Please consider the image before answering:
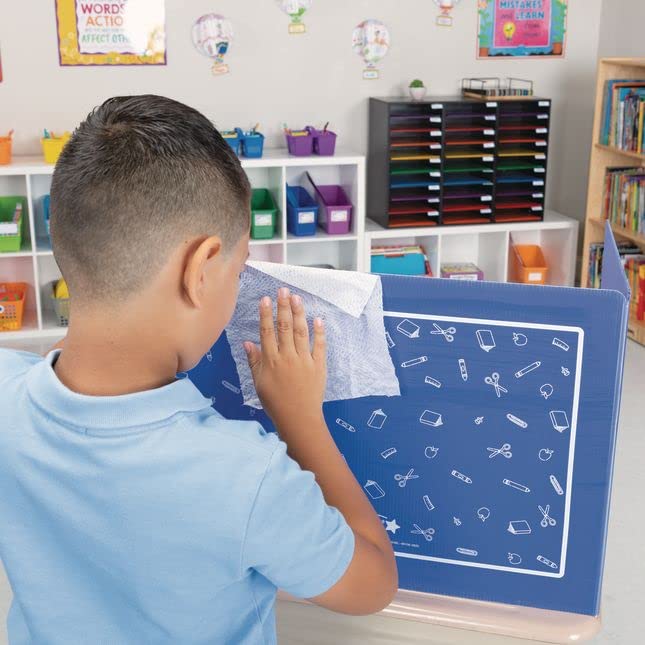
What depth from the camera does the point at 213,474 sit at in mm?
750

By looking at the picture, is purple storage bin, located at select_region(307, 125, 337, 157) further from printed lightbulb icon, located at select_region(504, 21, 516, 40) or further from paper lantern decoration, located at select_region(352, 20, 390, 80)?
printed lightbulb icon, located at select_region(504, 21, 516, 40)

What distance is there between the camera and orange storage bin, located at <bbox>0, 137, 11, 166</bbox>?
372 centimetres

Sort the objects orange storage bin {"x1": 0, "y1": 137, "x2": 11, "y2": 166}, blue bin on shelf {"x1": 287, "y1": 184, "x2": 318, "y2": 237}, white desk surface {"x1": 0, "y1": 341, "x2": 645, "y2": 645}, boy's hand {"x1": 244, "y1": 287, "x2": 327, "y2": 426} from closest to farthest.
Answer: boy's hand {"x1": 244, "y1": 287, "x2": 327, "y2": 426} < white desk surface {"x1": 0, "y1": 341, "x2": 645, "y2": 645} < orange storage bin {"x1": 0, "y1": 137, "x2": 11, "y2": 166} < blue bin on shelf {"x1": 287, "y1": 184, "x2": 318, "y2": 237}

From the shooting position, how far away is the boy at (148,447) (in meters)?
0.75

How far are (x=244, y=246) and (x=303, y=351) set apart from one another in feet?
0.54

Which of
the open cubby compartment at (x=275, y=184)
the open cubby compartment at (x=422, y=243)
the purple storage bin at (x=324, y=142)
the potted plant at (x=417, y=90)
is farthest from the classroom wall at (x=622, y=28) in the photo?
the open cubby compartment at (x=275, y=184)

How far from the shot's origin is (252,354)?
99cm

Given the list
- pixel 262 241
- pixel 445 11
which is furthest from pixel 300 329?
pixel 445 11

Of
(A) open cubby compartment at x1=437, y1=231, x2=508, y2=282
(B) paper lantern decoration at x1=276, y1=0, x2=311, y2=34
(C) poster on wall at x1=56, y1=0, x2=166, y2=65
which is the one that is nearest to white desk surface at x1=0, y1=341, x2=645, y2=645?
(A) open cubby compartment at x1=437, y1=231, x2=508, y2=282

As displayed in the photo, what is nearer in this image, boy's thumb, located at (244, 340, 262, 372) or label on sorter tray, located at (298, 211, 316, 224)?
boy's thumb, located at (244, 340, 262, 372)

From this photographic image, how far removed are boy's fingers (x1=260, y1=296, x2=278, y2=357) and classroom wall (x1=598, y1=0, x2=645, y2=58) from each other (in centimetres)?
377

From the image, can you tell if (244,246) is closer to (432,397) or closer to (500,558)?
(432,397)

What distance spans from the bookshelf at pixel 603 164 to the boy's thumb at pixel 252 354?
10.6 ft

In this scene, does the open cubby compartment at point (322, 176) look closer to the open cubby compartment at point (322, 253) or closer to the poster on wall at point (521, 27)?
the open cubby compartment at point (322, 253)
